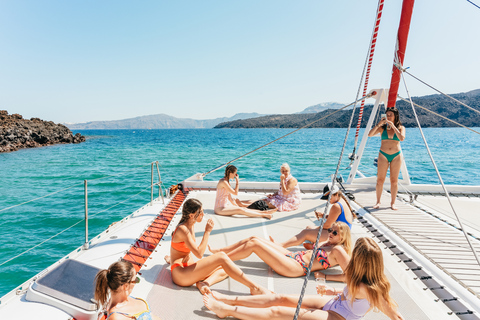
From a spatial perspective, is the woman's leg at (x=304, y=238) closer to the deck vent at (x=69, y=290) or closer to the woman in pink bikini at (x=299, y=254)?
the woman in pink bikini at (x=299, y=254)

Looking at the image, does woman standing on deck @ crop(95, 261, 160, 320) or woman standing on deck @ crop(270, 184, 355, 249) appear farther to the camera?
woman standing on deck @ crop(270, 184, 355, 249)

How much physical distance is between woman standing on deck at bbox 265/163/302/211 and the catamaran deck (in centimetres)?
17

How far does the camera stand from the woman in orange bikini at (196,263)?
2904mm

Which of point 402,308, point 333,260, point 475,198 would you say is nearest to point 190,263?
point 333,260

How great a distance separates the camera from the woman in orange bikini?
9.53ft

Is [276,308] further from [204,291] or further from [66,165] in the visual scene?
[66,165]

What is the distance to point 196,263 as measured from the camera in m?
3.01

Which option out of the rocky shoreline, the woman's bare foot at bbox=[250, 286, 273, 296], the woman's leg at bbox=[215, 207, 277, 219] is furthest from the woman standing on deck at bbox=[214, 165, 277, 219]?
the rocky shoreline

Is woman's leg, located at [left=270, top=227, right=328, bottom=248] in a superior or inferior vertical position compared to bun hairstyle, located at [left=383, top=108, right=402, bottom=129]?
inferior

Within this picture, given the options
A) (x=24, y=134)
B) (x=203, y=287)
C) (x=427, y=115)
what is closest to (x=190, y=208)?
(x=203, y=287)

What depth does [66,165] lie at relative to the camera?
23094mm

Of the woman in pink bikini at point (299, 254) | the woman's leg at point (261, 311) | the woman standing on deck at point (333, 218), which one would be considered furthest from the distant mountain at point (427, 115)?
the woman's leg at point (261, 311)

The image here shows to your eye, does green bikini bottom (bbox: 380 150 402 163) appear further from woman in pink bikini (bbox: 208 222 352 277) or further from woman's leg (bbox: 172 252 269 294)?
woman's leg (bbox: 172 252 269 294)

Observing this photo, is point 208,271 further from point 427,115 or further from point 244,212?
point 427,115
